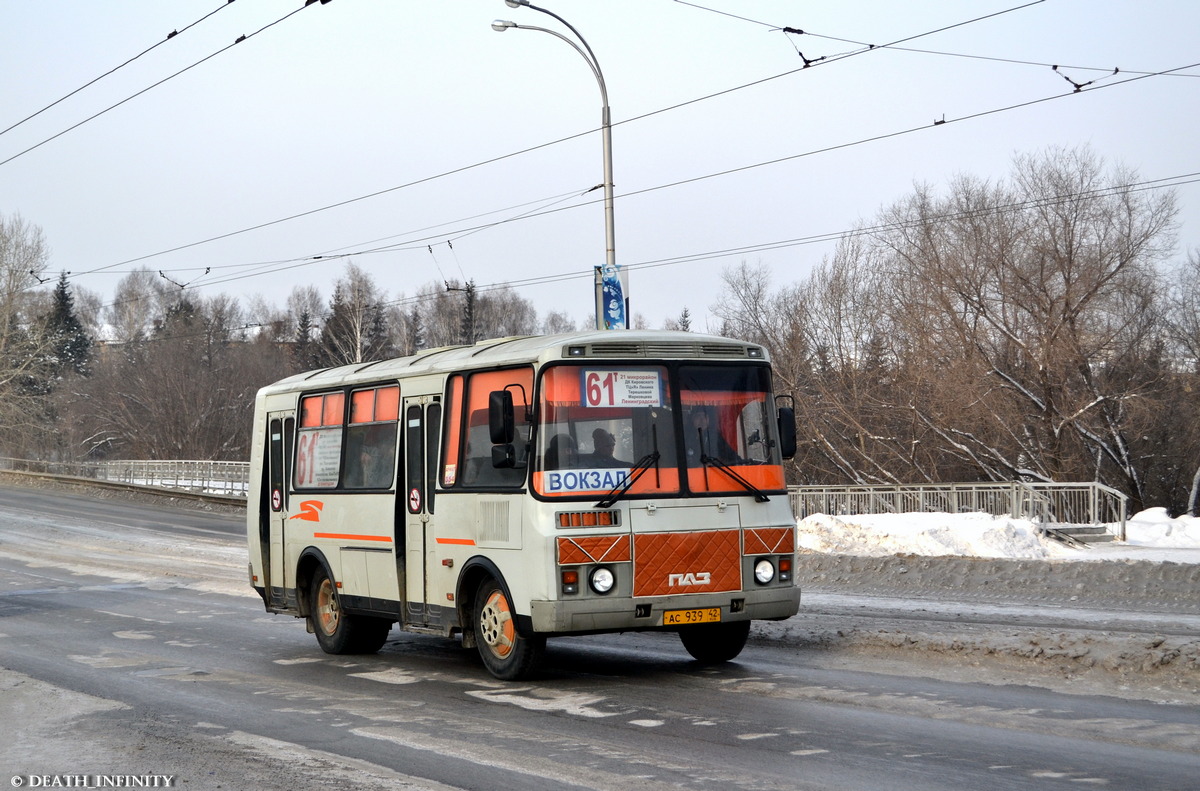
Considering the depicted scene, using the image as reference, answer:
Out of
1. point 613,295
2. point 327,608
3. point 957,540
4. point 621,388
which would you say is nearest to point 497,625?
point 621,388

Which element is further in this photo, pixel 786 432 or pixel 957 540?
pixel 957 540

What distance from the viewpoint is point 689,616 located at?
965 centimetres

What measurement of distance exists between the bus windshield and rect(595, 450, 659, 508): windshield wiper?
0.01 m

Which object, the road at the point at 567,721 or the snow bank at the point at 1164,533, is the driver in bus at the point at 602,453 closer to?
the road at the point at 567,721

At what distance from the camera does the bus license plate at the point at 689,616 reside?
9586 mm

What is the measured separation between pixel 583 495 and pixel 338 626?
4.05m

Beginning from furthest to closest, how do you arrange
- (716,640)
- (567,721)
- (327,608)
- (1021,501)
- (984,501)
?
1. (984,501)
2. (1021,501)
3. (327,608)
4. (716,640)
5. (567,721)

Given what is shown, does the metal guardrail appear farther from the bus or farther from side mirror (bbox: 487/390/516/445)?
side mirror (bbox: 487/390/516/445)

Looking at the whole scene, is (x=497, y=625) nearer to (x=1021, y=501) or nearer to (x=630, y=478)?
(x=630, y=478)

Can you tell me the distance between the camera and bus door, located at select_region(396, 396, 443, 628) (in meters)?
10.9

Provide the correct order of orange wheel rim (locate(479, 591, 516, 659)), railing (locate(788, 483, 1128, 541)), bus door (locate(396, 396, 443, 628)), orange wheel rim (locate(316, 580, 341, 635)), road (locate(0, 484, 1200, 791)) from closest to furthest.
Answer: road (locate(0, 484, 1200, 791)), orange wheel rim (locate(479, 591, 516, 659)), bus door (locate(396, 396, 443, 628)), orange wheel rim (locate(316, 580, 341, 635)), railing (locate(788, 483, 1128, 541))

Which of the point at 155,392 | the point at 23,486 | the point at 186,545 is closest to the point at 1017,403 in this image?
the point at 186,545

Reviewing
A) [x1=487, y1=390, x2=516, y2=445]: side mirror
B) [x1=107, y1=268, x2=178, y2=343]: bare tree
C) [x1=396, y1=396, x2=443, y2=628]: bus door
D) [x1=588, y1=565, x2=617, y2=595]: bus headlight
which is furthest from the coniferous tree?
[x1=588, y1=565, x2=617, y2=595]: bus headlight

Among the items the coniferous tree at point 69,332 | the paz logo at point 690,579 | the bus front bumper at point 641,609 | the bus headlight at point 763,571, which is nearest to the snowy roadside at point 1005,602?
the bus front bumper at point 641,609
